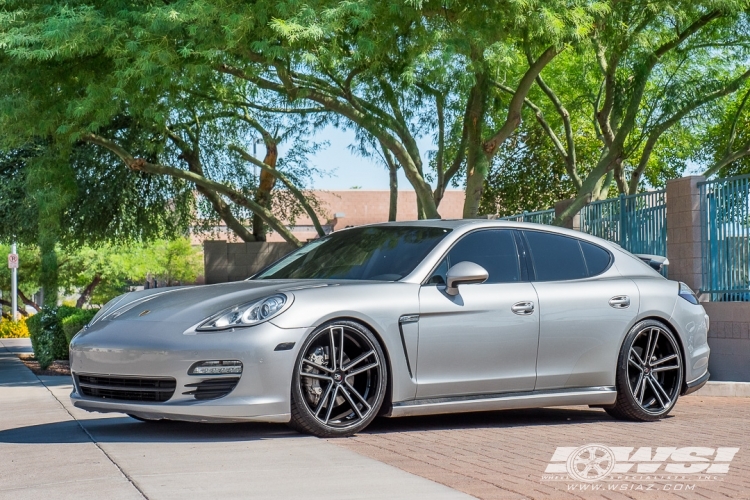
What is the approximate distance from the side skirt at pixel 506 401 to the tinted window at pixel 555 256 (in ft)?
2.86

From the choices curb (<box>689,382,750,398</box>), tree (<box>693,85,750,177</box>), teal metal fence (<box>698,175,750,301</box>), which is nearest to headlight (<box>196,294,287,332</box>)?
curb (<box>689,382,750,398</box>)

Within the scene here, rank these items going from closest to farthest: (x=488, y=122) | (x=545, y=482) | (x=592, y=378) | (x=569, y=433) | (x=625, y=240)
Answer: (x=545, y=482), (x=569, y=433), (x=592, y=378), (x=625, y=240), (x=488, y=122)

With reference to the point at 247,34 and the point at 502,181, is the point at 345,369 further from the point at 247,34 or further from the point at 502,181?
the point at 502,181

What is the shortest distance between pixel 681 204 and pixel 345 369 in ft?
28.4

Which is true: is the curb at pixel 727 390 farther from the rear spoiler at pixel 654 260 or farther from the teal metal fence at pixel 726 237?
the rear spoiler at pixel 654 260

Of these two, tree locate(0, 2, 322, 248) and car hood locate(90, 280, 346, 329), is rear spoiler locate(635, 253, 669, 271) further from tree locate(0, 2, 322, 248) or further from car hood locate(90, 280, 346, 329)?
tree locate(0, 2, 322, 248)

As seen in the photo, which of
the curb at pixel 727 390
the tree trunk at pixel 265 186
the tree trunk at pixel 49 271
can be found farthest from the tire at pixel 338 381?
the tree trunk at pixel 265 186

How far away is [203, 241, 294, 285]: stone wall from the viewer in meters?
21.6

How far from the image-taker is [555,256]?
8227 millimetres

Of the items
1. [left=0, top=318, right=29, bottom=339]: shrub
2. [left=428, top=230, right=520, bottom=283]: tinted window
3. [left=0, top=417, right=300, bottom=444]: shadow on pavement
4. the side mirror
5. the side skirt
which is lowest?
[left=0, top=318, right=29, bottom=339]: shrub

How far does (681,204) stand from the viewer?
14.2 metres

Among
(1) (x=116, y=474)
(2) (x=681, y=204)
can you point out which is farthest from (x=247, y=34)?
(1) (x=116, y=474)

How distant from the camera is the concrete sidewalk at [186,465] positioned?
5152 millimetres

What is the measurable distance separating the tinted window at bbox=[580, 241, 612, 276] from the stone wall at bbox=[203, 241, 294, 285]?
533 inches
